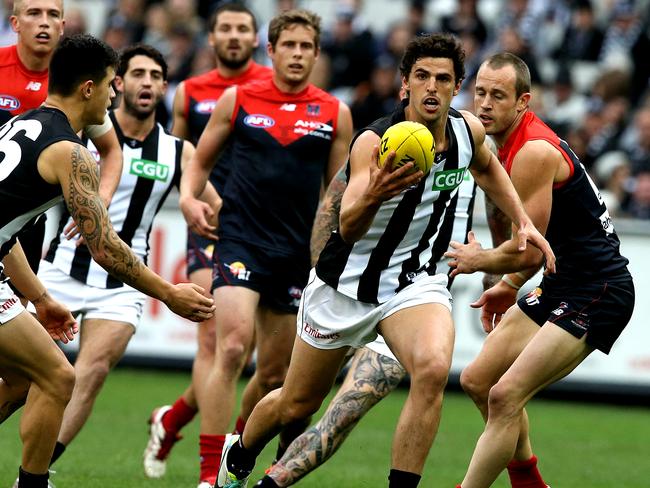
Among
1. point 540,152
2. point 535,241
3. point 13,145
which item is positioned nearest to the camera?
point 13,145

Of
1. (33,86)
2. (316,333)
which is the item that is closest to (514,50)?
(33,86)

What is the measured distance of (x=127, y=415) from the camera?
12.6 metres

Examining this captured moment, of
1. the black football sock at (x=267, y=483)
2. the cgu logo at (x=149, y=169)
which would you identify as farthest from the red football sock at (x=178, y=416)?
the black football sock at (x=267, y=483)

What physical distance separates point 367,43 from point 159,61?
9018mm

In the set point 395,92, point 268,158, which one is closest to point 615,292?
point 268,158

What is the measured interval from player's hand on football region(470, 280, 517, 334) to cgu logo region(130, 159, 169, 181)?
2713 millimetres

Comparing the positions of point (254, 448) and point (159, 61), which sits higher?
point (159, 61)

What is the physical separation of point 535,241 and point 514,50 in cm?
1023

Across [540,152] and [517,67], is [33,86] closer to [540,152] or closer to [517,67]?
[517,67]

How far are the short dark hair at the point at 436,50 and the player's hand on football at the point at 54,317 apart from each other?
2.40 m

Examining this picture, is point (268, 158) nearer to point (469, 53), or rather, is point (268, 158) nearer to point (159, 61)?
point (159, 61)

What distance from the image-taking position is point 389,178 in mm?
6473

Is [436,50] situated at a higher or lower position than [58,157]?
higher

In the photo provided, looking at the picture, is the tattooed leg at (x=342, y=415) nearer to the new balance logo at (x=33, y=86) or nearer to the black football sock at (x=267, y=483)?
the black football sock at (x=267, y=483)
